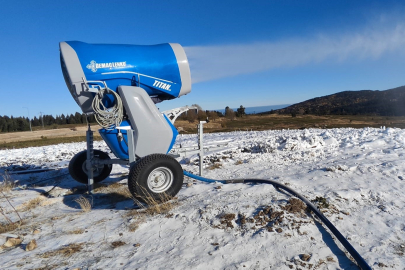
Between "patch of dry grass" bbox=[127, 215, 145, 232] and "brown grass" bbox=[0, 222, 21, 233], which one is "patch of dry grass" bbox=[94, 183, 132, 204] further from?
"brown grass" bbox=[0, 222, 21, 233]

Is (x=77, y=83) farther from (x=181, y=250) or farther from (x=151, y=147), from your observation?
(x=181, y=250)

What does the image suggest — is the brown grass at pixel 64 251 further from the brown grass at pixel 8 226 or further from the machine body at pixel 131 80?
the machine body at pixel 131 80

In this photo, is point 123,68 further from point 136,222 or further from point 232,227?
point 232,227

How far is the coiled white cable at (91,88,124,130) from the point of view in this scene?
4.74 m

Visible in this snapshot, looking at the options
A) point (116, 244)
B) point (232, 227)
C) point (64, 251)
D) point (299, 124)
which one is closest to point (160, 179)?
point (116, 244)

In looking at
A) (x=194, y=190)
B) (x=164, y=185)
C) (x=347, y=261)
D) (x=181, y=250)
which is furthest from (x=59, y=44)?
(x=347, y=261)

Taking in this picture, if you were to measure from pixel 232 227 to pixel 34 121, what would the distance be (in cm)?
9094

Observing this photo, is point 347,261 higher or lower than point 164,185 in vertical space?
lower

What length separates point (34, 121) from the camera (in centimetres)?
7894

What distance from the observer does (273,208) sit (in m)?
3.66

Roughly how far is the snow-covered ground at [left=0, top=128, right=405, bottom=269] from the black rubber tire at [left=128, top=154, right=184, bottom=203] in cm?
30

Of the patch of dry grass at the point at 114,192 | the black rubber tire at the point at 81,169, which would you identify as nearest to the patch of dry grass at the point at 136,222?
the patch of dry grass at the point at 114,192

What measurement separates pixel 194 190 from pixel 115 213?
1.49 meters

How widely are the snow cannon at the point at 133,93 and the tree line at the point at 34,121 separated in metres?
64.9
